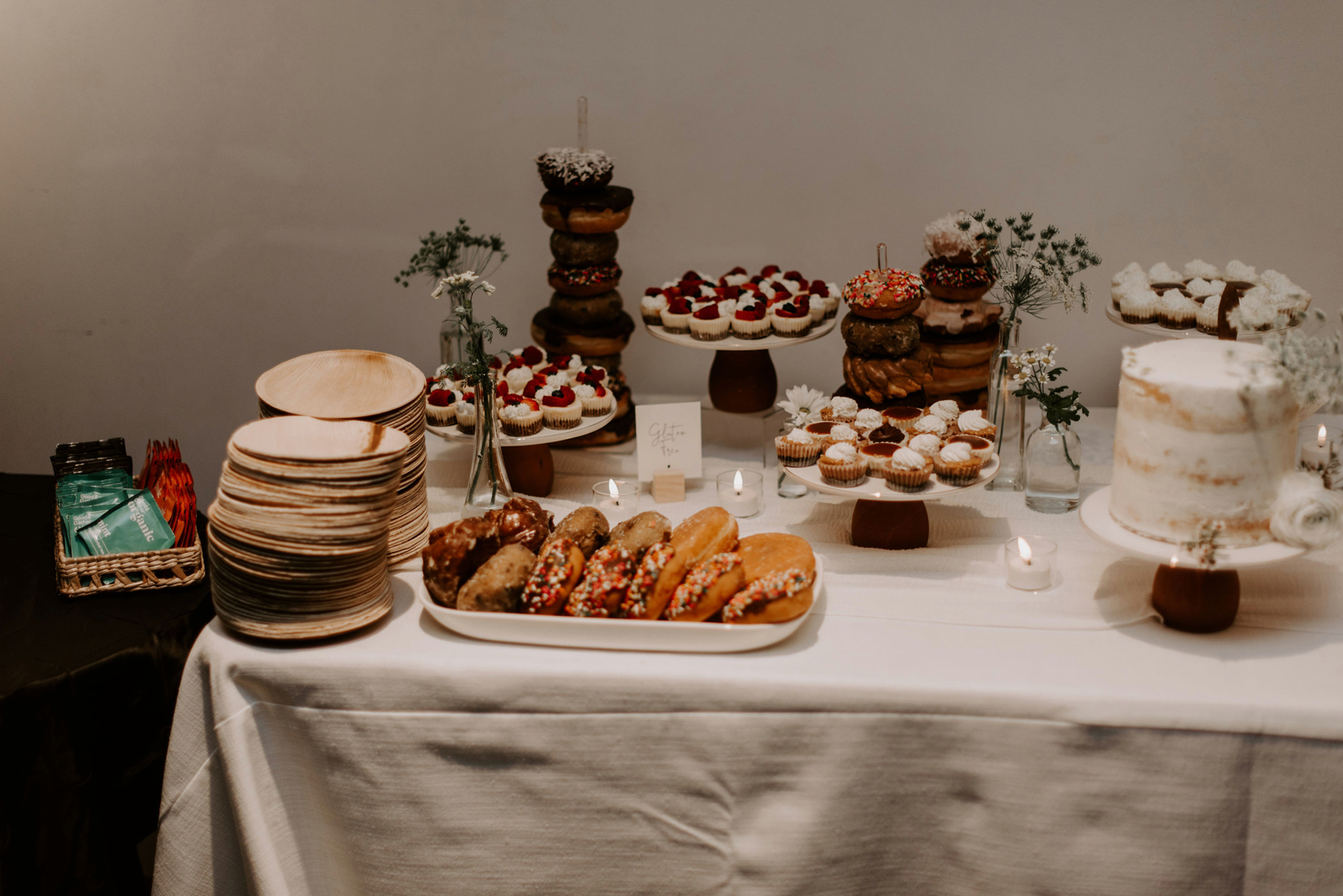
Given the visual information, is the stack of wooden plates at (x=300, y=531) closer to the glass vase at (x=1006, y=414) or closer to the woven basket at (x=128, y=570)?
the woven basket at (x=128, y=570)

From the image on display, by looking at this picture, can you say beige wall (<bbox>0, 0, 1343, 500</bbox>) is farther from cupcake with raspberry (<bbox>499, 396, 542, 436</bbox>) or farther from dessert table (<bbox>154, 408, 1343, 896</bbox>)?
dessert table (<bbox>154, 408, 1343, 896</bbox>)

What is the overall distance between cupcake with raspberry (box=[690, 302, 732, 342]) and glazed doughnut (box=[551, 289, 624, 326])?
0.84 feet

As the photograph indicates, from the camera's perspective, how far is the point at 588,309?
2.56m

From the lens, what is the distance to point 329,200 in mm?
3352

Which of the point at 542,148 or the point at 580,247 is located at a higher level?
the point at 542,148

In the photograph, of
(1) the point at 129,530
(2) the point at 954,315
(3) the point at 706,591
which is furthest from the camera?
(2) the point at 954,315

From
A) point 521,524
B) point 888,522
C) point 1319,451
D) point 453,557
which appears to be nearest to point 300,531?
point 453,557

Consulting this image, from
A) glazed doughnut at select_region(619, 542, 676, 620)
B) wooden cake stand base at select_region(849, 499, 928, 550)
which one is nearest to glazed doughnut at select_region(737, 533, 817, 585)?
glazed doughnut at select_region(619, 542, 676, 620)

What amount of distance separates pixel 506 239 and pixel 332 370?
1407 millimetres

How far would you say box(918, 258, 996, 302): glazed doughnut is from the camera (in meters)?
2.28

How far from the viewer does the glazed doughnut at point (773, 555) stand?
1.68 meters

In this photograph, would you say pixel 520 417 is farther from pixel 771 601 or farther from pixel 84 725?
pixel 84 725

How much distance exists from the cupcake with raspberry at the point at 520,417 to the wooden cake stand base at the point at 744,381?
0.60m

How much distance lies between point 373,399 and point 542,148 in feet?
4.98
